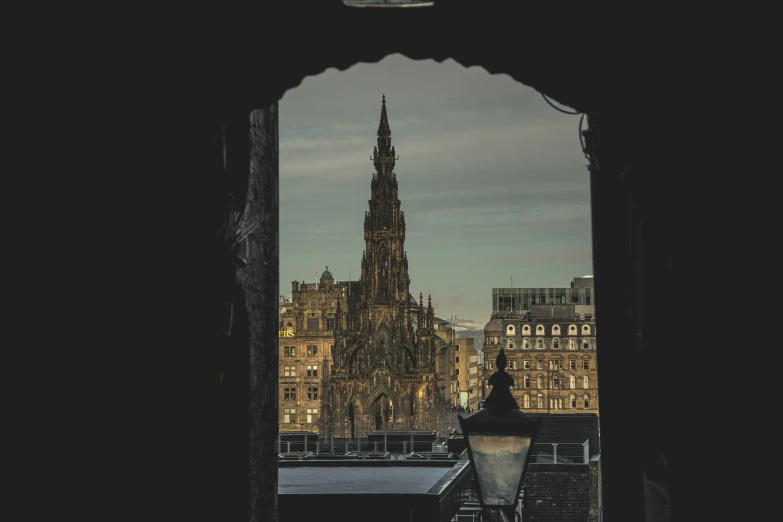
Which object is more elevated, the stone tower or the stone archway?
the stone tower

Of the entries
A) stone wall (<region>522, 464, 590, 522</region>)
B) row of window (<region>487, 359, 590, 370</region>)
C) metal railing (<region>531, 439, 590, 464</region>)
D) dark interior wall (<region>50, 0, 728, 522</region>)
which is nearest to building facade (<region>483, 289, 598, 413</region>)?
row of window (<region>487, 359, 590, 370</region>)

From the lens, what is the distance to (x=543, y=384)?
128 metres

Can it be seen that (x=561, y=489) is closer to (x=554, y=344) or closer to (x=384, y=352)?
(x=384, y=352)

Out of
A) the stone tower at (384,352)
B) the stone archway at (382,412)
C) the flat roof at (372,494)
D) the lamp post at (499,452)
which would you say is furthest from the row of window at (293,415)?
the lamp post at (499,452)

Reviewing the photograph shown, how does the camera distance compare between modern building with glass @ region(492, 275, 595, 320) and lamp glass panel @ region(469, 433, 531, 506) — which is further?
modern building with glass @ region(492, 275, 595, 320)

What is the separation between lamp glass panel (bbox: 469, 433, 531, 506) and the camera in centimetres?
668

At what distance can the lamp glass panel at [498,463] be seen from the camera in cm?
668

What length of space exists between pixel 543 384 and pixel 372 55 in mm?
123595

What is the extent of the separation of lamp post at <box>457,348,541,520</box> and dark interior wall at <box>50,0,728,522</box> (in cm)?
81

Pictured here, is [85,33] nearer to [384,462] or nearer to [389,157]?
[384,462]

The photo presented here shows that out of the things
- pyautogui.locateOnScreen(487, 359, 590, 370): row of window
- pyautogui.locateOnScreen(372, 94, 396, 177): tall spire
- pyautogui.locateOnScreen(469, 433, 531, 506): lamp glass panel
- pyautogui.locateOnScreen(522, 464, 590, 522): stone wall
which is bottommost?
pyautogui.locateOnScreen(522, 464, 590, 522): stone wall

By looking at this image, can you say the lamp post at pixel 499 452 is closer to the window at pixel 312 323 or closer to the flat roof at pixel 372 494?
the flat roof at pixel 372 494

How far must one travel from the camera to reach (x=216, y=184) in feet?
25.7

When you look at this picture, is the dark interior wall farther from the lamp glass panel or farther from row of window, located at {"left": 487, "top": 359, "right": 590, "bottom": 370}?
row of window, located at {"left": 487, "top": 359, "right": 590, "bottom": 370}
